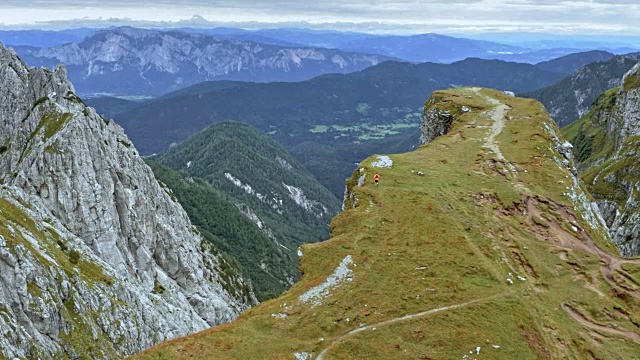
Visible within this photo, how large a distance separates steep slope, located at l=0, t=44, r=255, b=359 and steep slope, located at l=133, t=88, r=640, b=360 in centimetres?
4478

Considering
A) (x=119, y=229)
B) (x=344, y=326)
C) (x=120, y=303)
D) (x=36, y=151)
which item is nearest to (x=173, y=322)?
(x=120, y=303)

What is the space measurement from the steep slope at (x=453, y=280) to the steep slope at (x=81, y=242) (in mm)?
44776

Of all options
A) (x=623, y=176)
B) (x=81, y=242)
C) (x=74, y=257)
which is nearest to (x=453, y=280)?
(x=74, y=257)

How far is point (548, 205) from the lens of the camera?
214 ft

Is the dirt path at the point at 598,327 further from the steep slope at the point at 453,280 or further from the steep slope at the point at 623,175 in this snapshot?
the steep slope at the point at 623,175

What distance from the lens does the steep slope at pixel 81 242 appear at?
78.7m

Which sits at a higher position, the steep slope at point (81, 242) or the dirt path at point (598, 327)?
the dirt path at point (598, 327)

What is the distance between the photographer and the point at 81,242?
4259 inches

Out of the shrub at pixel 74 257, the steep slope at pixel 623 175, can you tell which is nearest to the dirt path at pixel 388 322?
the steep slope at pixel 623 175

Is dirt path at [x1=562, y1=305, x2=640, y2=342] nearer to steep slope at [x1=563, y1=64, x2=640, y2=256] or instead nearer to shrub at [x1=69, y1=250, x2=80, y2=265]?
steep slope at [x1=563, y1=64, x2=640, y2=256]

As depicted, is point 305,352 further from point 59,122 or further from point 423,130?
point 59,122

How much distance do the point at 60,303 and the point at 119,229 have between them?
45.7m

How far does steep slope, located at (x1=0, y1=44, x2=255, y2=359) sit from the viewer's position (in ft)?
258

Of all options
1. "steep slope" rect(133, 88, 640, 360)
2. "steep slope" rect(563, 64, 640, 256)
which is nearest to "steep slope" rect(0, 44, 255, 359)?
"steep slope" rect(133, 88, 640, 360)
